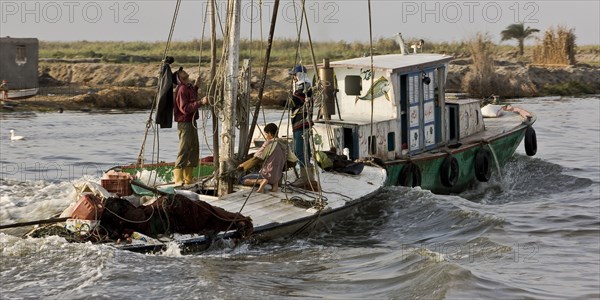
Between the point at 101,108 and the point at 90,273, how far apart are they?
2896 centimetres

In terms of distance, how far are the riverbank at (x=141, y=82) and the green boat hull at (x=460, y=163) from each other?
67.8 ft

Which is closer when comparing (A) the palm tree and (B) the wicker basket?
(B) the wicker basket

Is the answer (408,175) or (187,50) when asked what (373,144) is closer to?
(408,175)

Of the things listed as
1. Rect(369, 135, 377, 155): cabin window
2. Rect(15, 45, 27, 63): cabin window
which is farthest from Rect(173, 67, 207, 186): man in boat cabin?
Rect(15, 45, 27, 63): cabin window

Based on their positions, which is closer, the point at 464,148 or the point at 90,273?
the point at 90,273

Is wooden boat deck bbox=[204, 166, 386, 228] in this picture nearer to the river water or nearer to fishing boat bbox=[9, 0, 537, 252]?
fishing boat bbox=[9, 0, 537, 252]

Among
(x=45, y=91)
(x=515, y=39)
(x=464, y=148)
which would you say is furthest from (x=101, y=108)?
→ (x=515, y=39)

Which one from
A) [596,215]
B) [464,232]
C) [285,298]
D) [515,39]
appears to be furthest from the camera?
[515,39]

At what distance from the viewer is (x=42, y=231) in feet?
36.8

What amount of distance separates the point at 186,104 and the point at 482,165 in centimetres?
740

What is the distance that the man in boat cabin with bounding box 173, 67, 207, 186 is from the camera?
13430 mm

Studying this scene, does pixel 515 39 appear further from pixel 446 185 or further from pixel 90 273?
pixel 90 273

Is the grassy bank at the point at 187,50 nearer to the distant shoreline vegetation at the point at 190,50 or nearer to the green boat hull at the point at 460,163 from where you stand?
the distant shoreline vegetation at the point at 190,50

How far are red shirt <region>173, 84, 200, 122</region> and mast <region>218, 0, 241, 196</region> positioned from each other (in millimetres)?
528
